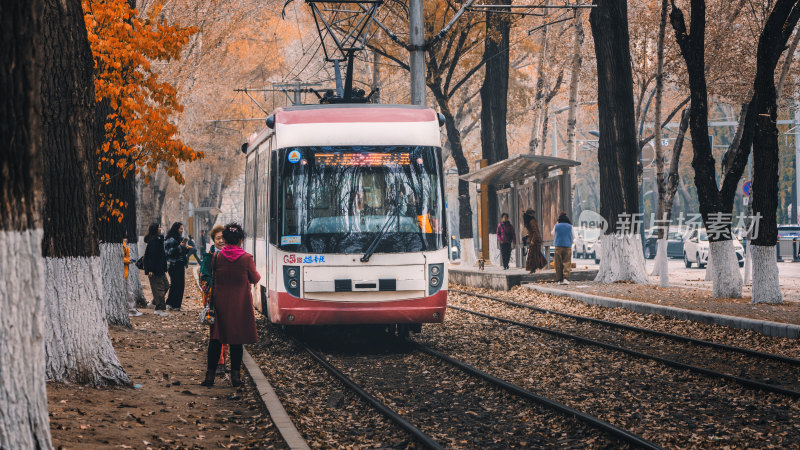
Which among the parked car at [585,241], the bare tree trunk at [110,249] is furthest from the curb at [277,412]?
the parked car at [585,241]

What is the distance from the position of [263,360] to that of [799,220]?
42751mm

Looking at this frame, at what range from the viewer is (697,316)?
17.3m

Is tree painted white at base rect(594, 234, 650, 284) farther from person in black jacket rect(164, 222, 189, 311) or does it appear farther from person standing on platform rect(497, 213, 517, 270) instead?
person in black jacket rect(164, 222, 189, 311)

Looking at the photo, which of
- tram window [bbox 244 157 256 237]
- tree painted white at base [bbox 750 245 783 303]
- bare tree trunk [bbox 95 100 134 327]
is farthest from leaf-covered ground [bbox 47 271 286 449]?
tree painted white at base [bbox 750 245 783 303]

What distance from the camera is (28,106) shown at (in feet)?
18.0

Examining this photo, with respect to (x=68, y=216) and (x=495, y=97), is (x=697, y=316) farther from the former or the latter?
(x=495, y=97)

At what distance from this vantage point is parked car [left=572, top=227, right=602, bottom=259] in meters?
52.6

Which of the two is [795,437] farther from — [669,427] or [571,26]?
[571,26]

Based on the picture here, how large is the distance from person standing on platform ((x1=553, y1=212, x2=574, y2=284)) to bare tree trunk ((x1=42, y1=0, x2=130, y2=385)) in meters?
16.3

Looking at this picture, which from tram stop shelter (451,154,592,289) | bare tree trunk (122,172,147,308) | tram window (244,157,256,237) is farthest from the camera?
tram stop shelter (451,154,592,289)

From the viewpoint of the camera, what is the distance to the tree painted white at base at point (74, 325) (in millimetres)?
9875

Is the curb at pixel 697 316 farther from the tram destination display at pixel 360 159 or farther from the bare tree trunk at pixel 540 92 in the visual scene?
the bare tree trunk at pixel 540 92

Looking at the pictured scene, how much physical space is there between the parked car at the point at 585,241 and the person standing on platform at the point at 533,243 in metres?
23.8

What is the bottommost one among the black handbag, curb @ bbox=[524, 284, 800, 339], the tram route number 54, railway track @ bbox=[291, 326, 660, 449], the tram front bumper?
railway track @ bbox=[291, 326, 660, 449]
